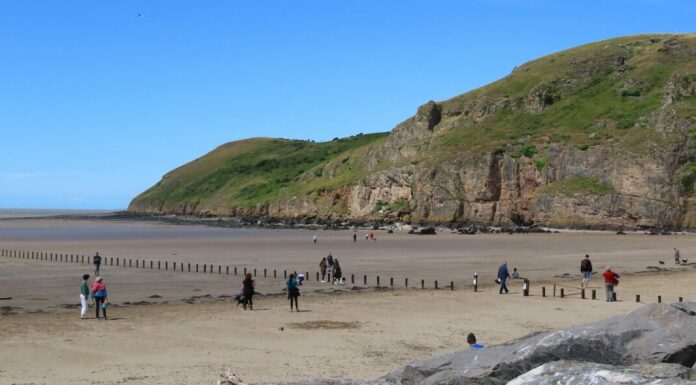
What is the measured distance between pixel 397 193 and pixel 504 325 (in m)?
102

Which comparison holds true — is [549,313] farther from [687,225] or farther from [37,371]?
[687,225]

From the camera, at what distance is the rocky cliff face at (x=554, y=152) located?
9988cm

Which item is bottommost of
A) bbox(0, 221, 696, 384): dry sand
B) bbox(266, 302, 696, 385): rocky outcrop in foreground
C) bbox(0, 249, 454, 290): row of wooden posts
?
bbox(0, 221, 696, 384): dry sand

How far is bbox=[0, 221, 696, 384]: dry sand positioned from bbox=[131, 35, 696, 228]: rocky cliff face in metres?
52.0

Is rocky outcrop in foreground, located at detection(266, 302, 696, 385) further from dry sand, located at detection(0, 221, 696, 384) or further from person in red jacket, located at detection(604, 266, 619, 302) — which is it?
person in red jacket, located at detection(604, 266, 619, 302)

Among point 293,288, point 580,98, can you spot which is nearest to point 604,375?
point 293,288

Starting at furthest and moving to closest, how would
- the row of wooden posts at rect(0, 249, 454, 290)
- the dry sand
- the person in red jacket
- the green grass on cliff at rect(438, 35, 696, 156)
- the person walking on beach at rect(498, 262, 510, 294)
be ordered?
the green grass on cliff at rect(438, 35, 696, 156) < the row of wooden posts at rect(0, 249, 454, 290) < the person walking on beach at rect(498, 262, 510, 294) < the person in red jacket < the dry sand

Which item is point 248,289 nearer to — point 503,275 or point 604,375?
point 503,275

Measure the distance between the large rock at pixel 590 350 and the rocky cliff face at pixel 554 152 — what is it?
92.4m

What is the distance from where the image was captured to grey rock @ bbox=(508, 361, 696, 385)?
7242mm

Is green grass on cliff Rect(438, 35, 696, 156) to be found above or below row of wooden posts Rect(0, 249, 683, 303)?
above

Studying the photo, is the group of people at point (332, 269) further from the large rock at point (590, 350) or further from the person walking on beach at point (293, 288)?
the large rock at point (590, 350)

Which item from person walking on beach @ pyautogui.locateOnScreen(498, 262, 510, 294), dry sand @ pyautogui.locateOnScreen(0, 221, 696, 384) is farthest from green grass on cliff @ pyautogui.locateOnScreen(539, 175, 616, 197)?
person walking on beach @ pyautogui.locateOnScreen(498, 262, 510, 294)

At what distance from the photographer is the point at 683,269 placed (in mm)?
45250
